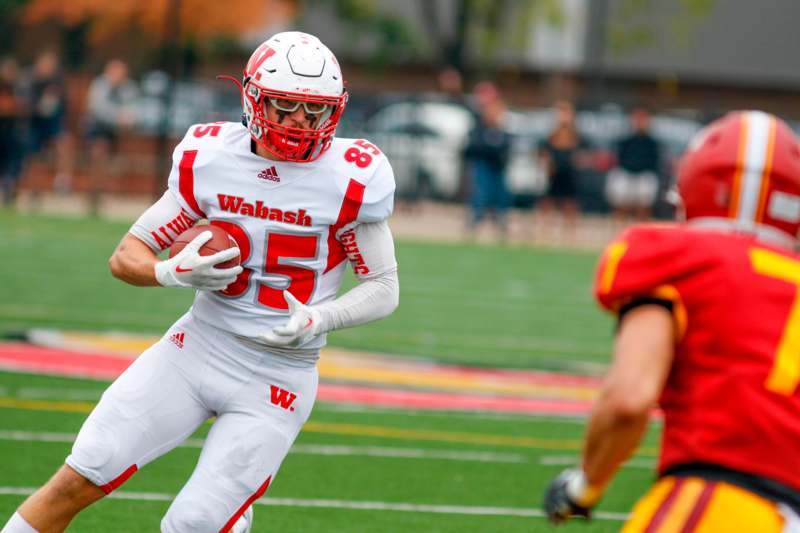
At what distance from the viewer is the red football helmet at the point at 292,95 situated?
4.37 m

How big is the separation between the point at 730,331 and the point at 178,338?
2.09 metres

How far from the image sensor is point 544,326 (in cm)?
1189

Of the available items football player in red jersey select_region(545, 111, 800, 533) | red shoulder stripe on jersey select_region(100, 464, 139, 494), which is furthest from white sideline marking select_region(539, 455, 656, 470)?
football player in red jersey select_region(545, 111, 800, 533)

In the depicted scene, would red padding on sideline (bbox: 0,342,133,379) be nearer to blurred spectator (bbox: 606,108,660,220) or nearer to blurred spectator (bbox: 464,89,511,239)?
blurred spectator (bbox: 464,89,511,239)

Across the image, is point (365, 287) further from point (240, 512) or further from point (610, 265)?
point (610, 265)

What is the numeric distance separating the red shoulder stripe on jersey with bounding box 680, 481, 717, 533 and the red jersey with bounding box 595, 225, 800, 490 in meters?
0.06

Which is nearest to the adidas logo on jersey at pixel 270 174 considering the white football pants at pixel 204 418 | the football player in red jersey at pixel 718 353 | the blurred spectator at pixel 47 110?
A: the white football pants at pixel 204 418

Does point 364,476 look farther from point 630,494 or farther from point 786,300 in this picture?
point 786,300

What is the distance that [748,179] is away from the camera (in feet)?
9.46

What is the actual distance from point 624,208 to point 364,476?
14.0m

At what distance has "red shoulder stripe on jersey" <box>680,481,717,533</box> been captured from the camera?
2764 millimetres

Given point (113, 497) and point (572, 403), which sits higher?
point (113, 497)

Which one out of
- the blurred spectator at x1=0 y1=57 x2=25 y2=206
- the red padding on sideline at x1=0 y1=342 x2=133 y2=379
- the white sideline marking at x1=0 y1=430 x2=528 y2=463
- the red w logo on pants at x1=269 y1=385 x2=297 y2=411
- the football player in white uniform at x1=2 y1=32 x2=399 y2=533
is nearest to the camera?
the football player in white uniform at x1=2 y1=32 x2=399 y2=533

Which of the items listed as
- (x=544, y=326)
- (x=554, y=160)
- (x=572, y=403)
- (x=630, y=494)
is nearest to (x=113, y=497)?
(x=630, y=494)
